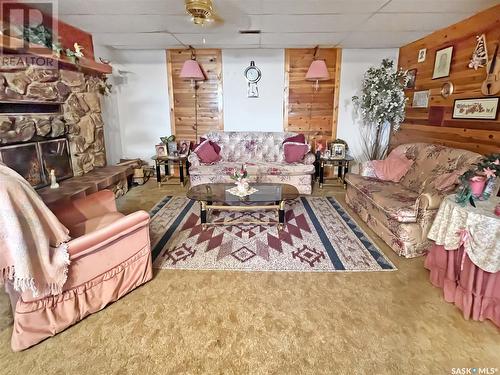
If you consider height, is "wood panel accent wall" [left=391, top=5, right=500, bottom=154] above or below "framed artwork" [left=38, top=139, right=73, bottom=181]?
above

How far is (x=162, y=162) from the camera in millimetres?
4488

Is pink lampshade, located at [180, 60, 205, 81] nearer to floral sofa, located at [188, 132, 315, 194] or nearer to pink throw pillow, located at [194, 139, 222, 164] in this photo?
floral sofa, located at [188, 132, 315, 194]

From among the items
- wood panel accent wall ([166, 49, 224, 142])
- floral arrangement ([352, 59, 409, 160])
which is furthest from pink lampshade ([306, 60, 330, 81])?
wood panel accent wall ([166, 49, 224, 142])

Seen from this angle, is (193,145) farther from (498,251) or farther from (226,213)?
(498,251)

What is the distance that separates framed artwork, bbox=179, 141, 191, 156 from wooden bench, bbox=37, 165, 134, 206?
35.1 inches

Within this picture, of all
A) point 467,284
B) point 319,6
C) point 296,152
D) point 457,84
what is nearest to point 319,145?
point 296,152

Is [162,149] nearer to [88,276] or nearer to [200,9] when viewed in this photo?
[200,9]

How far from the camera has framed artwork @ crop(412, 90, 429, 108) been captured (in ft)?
11.8

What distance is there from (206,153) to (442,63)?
3.33 metres

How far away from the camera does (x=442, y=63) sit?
10.8 feet

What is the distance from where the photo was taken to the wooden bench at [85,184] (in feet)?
8.97

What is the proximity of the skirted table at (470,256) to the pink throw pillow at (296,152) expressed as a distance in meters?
2.41

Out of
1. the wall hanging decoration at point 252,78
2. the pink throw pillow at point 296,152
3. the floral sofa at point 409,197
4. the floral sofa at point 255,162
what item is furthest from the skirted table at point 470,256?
the wall hanging decoration at point 252,78

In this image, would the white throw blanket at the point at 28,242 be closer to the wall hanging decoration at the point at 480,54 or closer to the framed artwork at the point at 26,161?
the framed artwork at the point at 26,161
